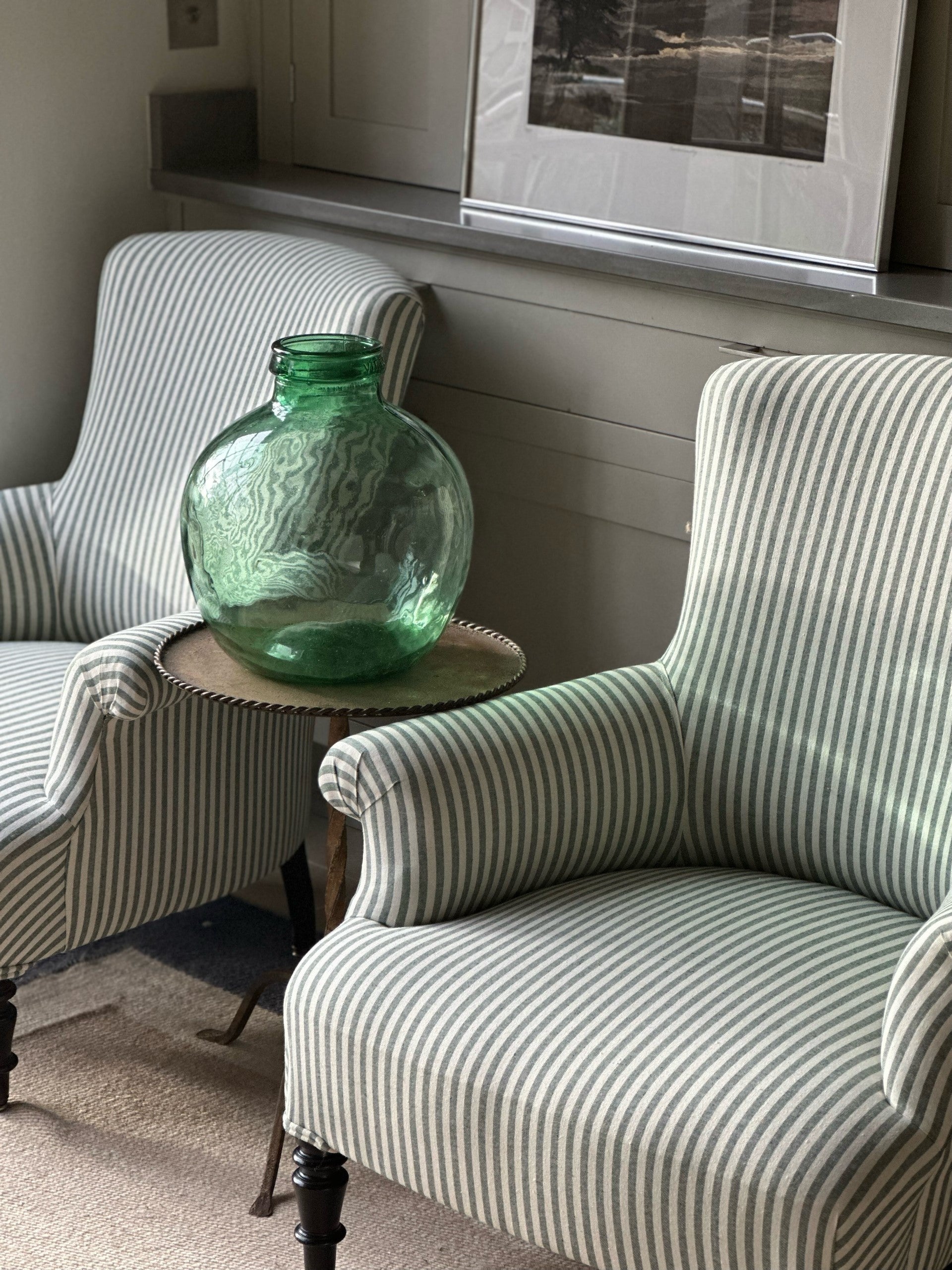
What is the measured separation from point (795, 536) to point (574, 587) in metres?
0.58

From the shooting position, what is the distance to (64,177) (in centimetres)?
232

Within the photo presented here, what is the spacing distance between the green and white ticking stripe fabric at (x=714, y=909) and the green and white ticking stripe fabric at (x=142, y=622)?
1.26 ft

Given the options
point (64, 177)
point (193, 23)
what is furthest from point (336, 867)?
point (193, 23)

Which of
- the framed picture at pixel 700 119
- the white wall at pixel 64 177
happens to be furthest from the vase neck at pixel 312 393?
the white wall at pixel 64 177

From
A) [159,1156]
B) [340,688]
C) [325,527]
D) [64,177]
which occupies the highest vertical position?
[64,177]

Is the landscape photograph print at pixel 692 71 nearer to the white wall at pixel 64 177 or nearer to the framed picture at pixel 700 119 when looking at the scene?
the framed picture at pixel 700 119

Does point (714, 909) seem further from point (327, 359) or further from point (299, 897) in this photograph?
point (299, 897)

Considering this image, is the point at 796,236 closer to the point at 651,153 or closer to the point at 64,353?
the point at 651,153

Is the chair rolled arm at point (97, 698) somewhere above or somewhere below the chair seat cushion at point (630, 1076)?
above

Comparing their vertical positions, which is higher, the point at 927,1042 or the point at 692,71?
the point at 692,71

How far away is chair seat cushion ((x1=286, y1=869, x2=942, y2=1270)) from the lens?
44.2 inches

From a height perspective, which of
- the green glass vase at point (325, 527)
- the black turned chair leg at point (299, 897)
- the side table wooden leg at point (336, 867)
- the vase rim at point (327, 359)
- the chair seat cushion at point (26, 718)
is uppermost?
the vase rim at point (327, 359)

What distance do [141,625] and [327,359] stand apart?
0.56m

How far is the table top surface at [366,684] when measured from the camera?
1464mm
